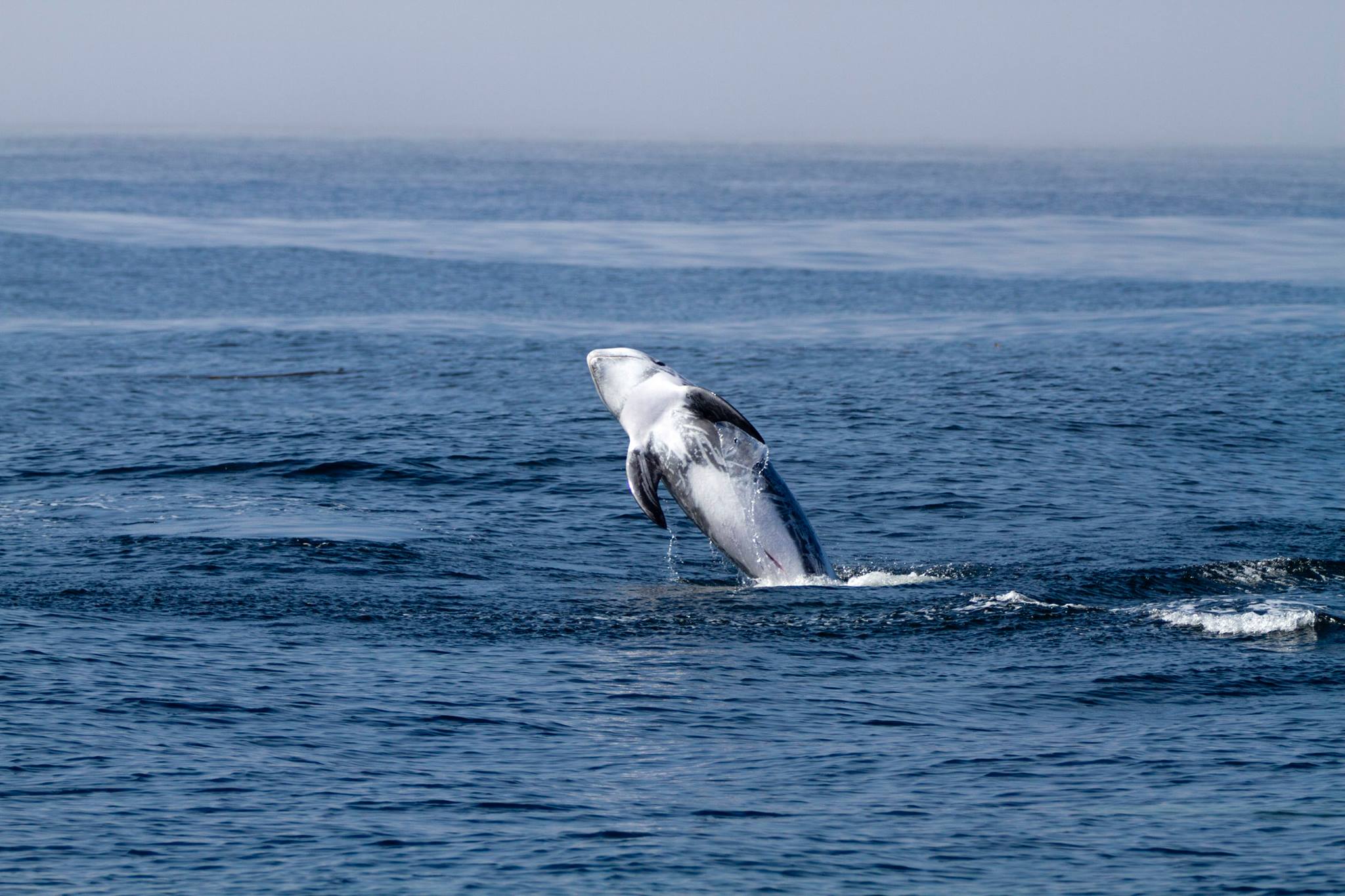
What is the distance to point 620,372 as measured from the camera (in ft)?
64.7

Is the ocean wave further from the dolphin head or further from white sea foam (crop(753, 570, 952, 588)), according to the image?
the dolphin head

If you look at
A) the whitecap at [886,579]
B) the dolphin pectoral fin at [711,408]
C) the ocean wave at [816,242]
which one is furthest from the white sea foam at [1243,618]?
the ocean wave at [816,242]

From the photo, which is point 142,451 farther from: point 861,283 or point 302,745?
point 861,283

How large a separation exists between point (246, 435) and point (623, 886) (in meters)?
19.2

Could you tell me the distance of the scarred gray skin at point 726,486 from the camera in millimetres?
18281

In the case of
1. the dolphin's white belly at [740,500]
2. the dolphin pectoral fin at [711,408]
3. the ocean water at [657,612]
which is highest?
the dolphin pectoral fin at [711,408]

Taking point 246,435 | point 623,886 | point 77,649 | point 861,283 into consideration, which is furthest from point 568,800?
point 861,283

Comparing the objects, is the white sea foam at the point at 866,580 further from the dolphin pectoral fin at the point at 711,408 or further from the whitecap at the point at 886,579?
the dolphin pectoral fin at the point at 711,408

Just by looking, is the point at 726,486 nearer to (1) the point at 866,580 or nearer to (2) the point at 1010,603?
(1) the point at 866,580

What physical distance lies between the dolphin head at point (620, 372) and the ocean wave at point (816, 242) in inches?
1700

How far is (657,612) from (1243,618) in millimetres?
6091

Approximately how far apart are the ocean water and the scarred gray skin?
0.41 metres

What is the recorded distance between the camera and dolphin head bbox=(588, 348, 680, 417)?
19656 mm

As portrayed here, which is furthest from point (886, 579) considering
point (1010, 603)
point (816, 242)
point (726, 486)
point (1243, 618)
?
point (816, 242)
